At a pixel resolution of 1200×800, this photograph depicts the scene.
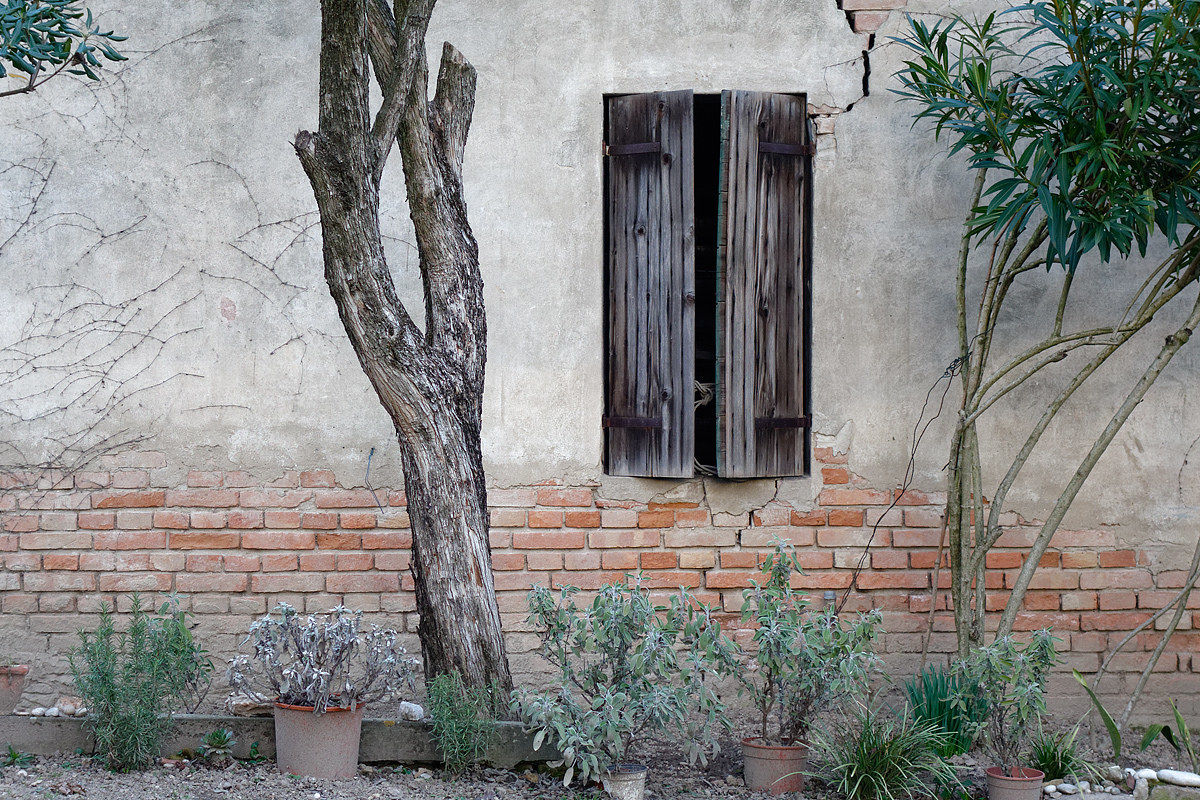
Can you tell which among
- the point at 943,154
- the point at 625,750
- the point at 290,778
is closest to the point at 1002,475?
the point at 943,154

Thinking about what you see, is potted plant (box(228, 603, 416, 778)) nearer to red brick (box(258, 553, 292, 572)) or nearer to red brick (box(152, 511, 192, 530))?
red brick (box(258, 553, 292, 572))

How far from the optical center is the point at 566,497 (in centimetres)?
441

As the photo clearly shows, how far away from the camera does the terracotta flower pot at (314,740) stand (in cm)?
328

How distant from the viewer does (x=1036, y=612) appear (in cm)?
443

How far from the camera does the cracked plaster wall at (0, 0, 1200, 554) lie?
14.4 ft

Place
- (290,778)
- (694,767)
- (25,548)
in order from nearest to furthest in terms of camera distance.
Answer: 1. (290,778)
2. (694,767)
3. (25,548)

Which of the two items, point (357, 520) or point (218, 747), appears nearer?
point (218, 747)

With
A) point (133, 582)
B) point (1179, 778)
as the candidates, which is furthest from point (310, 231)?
point (1179, 778)

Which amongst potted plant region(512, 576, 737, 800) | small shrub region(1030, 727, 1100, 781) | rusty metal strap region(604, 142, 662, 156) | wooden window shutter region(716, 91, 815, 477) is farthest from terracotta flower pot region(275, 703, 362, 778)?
rusty metal strap region(604, 142, 662, 156)

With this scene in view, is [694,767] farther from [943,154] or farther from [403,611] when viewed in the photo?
[943,154]

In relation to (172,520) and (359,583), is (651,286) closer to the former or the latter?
(359,583)

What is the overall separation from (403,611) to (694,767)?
1392mm

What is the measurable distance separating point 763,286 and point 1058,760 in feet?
6.93

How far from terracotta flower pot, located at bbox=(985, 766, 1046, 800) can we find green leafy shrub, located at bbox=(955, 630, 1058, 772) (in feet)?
0.10
